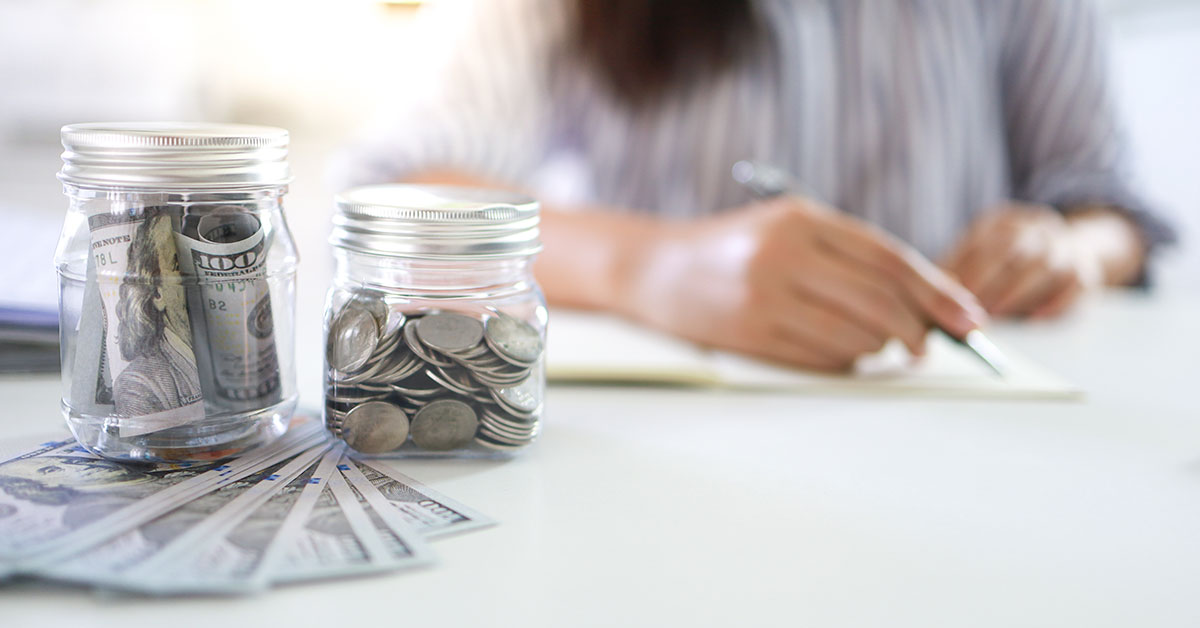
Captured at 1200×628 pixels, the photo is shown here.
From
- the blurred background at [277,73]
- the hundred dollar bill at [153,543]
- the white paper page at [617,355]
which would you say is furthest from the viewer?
the blurred background at [277,73]

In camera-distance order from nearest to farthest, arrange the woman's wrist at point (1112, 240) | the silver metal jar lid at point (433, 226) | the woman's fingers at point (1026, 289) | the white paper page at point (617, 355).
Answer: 1. the silver metal jar lid at point (433, 226)
2. the white paper page at point (617, 355)
3. the woman's fingers at point (1026, 289)
4. the woman's wrist at point (1112, 240)

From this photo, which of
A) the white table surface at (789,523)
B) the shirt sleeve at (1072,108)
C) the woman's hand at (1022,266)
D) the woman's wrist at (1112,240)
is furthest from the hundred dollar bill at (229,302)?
the shirt sleeve at (1072,108)

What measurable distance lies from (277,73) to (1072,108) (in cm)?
276

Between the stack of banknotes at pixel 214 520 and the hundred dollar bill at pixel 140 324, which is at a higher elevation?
the hundred dollar bill at pixel 140 324

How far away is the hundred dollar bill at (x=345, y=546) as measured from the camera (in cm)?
35

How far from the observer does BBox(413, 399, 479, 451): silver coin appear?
0.47 meters

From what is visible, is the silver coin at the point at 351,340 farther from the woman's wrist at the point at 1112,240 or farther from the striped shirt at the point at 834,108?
the woman's wrist at the point at 1112,240

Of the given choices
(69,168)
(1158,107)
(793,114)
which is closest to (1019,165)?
(793,114)

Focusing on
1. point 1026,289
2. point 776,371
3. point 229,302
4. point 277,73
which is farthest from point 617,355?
point 277,73

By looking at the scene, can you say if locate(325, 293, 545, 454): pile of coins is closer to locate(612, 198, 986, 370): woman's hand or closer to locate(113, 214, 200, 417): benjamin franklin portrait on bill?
locate(113, 214, 200, 417): benjamin franklin portrait on bill

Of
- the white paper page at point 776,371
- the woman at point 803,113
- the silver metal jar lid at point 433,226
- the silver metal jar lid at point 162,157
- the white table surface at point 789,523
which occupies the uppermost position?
the woman at point 803,113

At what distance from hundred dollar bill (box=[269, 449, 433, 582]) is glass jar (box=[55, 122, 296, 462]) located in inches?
3.4

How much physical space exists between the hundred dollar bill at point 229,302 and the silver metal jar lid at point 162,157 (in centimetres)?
2

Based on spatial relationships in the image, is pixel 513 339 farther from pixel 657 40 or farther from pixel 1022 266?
pixel 657 40
